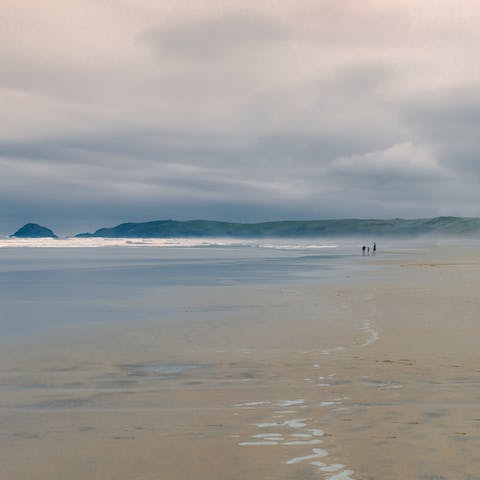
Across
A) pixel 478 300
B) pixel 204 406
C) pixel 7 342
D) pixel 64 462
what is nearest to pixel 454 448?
pixel 204 406

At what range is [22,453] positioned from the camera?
730cm

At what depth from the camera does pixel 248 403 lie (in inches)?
373

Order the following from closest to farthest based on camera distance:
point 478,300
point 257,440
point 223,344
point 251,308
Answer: point 257,440, point 223,344, point 251,308, point 478,300

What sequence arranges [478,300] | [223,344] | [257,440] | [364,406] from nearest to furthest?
[257,440]
[364,406]
[223,344]
[478,300]

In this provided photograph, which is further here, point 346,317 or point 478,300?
point 478,300

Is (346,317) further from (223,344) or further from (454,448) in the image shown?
(454,448)

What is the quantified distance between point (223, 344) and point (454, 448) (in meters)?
8.01

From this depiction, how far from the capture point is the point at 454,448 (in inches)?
289

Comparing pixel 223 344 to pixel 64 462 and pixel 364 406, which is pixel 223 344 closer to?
pixel 364 406

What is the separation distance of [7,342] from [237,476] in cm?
1040

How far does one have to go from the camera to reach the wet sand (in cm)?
693

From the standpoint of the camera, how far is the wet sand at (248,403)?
693 centimetres

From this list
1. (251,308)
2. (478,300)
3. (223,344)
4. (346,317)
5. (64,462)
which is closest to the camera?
(64,462)

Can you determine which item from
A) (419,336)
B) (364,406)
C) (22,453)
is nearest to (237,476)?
(22,453)
